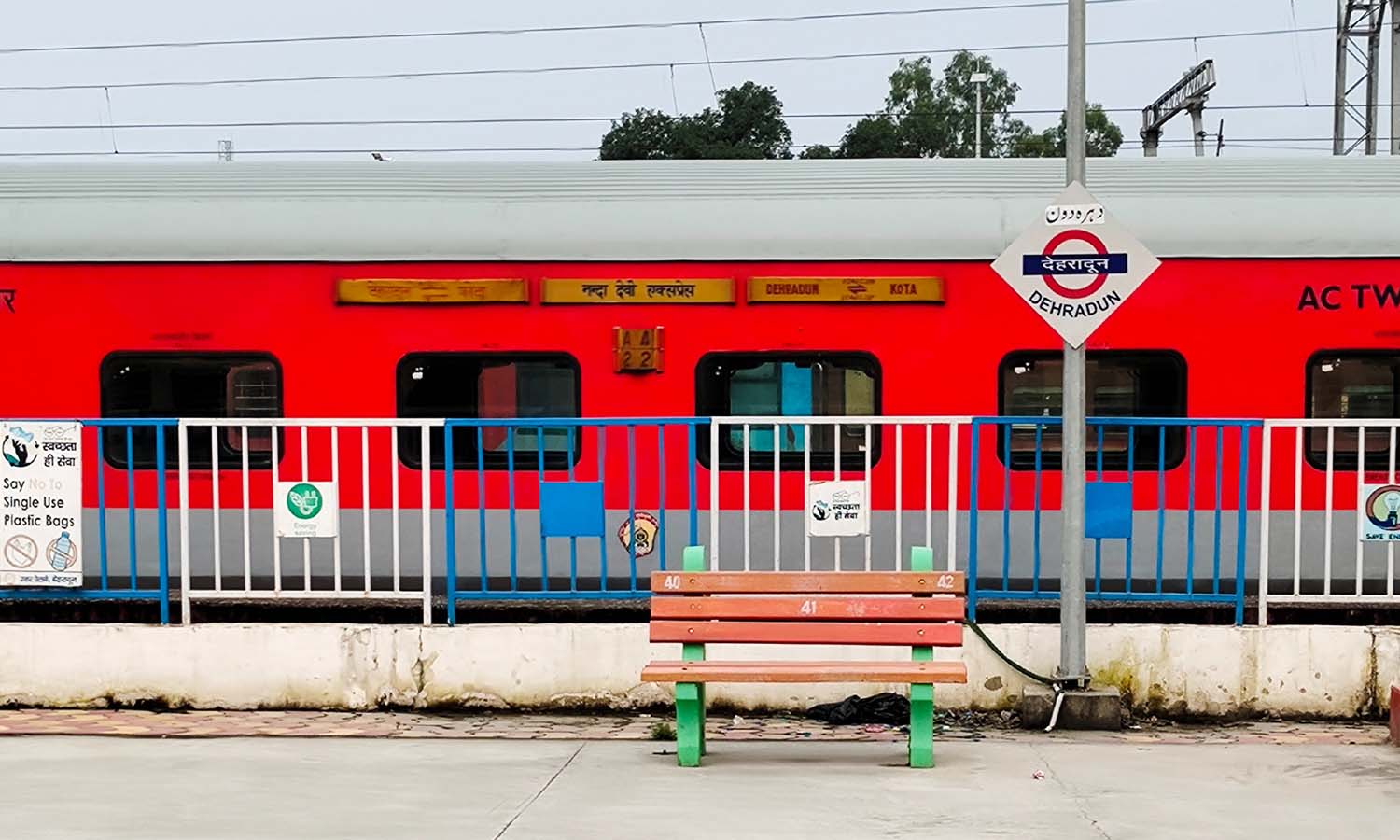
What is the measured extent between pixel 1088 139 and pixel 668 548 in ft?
227

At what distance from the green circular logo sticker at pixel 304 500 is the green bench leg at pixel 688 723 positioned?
237 centimetres

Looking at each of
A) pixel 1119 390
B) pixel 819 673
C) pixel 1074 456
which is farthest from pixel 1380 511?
pixel 819 673

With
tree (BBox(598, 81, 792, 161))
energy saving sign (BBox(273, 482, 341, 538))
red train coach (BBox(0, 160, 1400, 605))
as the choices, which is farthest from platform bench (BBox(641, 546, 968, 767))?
tree (BBox(598, 81, 792, 161))

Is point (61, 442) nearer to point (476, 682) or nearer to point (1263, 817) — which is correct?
point (476, 682)

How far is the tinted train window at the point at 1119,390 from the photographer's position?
10297mm

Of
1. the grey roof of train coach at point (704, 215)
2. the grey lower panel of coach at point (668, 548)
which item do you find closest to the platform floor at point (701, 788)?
the grey lower panel of coach at point (668, 548)

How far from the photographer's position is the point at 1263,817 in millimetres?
6426

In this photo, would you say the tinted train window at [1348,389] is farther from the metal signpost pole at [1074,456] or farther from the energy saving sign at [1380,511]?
the metal signpost pole at [1074,456]

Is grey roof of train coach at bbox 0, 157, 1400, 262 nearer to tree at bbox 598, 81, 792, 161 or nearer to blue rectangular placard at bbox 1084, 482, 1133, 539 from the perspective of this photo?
blue rectangular placard at bbox 1084, 482, 1133, 539

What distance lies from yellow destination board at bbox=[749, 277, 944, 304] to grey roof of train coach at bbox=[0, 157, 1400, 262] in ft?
0.51

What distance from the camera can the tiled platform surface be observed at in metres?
8.07

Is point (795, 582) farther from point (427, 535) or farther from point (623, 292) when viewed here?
point (623, 292)

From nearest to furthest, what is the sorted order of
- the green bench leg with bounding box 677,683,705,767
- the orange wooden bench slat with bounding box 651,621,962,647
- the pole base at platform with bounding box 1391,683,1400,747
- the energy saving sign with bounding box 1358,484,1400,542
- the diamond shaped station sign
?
the green bench leg with bounding box 677,683,705,767 → the orange wooden bench slat with bounding box 651,621,962,647 → the pole base at platform with bounding box 1391,683,1400,747 → the diamond shaped station sign → the energy saving sign with bounding box 1358,484,1400,542

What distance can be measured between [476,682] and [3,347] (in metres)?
4.08
